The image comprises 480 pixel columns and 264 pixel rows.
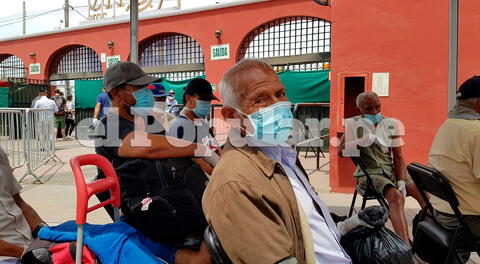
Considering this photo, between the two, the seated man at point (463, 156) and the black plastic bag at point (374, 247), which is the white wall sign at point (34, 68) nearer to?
the seated man at point (463, 156)

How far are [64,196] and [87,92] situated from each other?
10.3 metres

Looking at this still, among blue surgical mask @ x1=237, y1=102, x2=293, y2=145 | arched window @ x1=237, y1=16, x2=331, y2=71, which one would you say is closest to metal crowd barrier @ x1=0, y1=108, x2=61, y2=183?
blue surgical mask @ x1=237, y1=102, x2=293, y2=145

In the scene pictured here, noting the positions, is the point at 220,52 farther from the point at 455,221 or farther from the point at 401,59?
the point at 455,221

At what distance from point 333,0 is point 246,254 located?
4744 millimetres

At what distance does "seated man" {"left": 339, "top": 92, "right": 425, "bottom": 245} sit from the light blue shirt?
1.96 metres

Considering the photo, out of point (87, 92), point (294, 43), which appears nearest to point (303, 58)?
point (294, 43)

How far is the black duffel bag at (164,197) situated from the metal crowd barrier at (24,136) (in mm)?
5183

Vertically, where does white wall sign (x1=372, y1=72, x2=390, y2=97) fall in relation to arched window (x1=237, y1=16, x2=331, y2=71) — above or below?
below

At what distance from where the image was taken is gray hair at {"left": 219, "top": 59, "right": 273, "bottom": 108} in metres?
1.56

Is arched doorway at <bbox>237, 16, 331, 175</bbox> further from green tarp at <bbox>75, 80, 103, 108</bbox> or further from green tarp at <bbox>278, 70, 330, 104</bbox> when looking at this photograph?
green tarp at <bbox>75, 80, 103, 108</bbox>

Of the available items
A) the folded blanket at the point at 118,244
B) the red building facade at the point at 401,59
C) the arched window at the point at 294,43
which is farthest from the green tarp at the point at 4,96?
the folded blanket at the point at 118,244

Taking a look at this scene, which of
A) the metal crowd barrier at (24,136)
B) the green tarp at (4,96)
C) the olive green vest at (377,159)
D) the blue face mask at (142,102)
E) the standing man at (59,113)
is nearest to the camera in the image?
the blue face mask at (142,102)

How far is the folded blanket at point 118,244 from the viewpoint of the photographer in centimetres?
182

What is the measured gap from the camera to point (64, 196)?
552 cm
